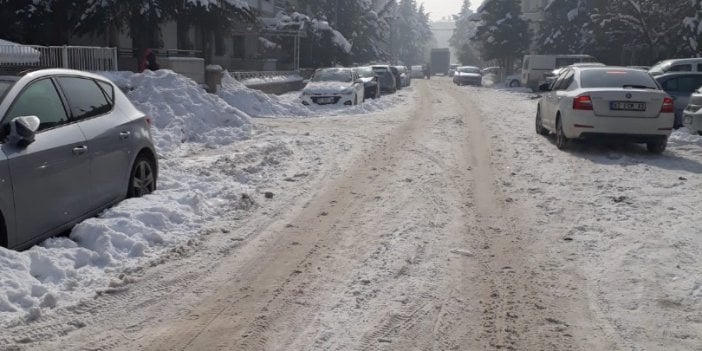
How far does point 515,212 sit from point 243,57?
37571mm

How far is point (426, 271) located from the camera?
5590 mm

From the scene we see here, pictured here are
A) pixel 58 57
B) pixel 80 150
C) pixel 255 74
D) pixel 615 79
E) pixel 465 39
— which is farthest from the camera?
pixel 465 39

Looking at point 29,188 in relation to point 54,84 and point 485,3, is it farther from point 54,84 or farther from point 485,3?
point 485,3

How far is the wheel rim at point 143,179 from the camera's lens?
726 centimetres

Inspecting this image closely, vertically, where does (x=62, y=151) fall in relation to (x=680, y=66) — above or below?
below

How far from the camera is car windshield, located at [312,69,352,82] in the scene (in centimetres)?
2326

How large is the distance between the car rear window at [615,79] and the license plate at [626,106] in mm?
685

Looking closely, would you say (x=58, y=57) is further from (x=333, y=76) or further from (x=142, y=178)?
(x=142, y=178)

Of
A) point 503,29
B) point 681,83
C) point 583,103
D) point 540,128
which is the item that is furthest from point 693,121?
point 503,29

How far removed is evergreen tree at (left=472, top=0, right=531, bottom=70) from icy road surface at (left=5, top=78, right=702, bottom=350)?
49599 millimetres

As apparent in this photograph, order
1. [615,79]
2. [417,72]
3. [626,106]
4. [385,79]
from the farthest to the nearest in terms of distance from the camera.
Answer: [417,72], [385,79], [615,79], [626,106]

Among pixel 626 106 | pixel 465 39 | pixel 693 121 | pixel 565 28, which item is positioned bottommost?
A: pixel 693 121

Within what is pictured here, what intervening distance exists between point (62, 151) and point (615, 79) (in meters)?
9.92

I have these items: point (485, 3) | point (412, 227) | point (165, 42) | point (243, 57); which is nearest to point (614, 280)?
point (412, 227)
